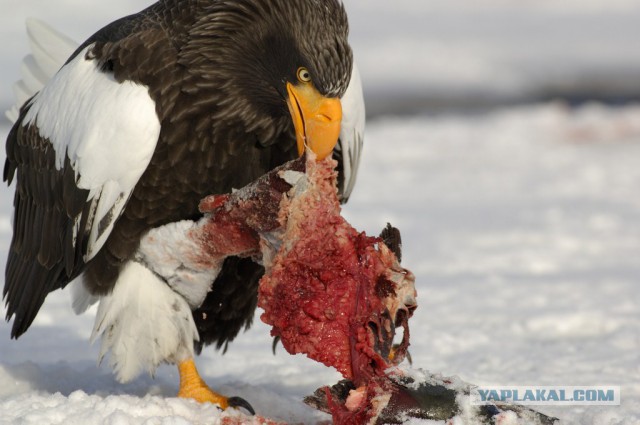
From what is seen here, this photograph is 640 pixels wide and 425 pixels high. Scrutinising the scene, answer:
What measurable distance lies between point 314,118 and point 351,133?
82cm

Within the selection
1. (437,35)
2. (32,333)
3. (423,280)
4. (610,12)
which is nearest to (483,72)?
(437,35)

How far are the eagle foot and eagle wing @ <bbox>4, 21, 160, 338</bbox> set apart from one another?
0.57 metres

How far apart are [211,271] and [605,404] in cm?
151

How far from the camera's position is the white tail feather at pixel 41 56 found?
15.1ft

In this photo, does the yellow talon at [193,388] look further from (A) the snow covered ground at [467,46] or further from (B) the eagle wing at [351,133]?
(A) the snow covered ground at [467,46]

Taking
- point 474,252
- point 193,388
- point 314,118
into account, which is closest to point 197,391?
point 193,388

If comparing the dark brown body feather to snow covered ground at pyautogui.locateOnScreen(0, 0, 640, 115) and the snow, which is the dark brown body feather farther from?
snow covered ground at pyautogui.locateOnScreen(0, 0, 640, 115)

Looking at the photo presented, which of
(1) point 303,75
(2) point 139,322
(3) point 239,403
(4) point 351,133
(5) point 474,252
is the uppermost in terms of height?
(5) point 474,252

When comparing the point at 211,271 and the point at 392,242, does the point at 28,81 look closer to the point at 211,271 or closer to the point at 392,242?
the point at 211,271

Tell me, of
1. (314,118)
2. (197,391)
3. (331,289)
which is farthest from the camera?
(197,391)

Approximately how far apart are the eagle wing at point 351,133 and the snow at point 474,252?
2.84 ft

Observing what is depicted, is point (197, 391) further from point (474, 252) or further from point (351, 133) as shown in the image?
point (474, 252)

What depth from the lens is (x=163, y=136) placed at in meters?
3.58

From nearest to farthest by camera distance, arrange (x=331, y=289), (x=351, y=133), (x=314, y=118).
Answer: (x=331, y=289) < (x=314, y=118) < (x=351, y=133)
